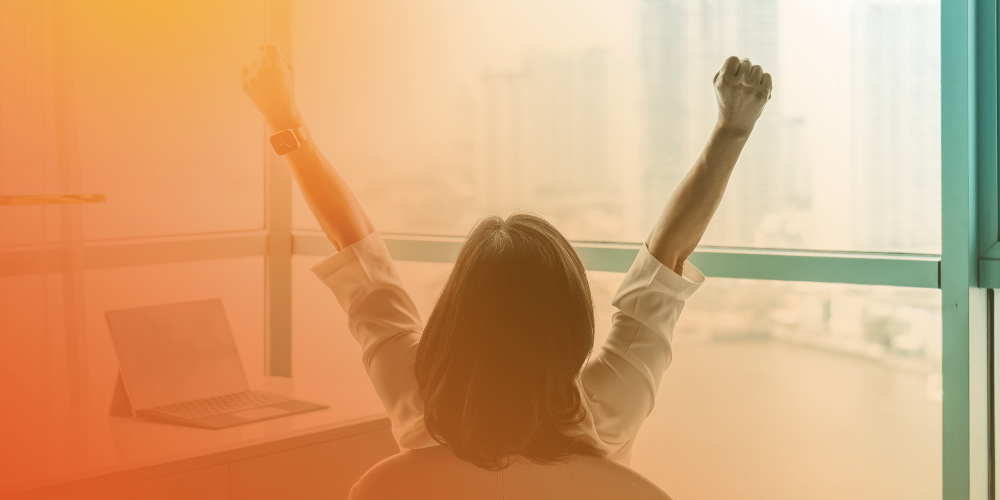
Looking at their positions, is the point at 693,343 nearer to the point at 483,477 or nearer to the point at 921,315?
the point at 921,315

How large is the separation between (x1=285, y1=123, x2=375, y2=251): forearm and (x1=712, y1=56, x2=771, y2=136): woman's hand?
610mm

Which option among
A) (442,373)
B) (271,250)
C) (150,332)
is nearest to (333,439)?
(150,332)

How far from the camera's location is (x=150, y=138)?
267 centimetres

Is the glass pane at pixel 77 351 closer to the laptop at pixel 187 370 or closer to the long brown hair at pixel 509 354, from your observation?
the laptop at pixel 187 370

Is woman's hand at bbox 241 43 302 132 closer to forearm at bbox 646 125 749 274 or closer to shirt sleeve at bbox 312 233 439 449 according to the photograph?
shirt sleeve at bbox 312 233 439 449

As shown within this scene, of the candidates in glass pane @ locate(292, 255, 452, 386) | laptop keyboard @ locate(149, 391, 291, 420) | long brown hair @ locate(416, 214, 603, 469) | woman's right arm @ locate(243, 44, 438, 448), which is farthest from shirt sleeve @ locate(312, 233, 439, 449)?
glass pane @ locate(292, 255, 452, 386)

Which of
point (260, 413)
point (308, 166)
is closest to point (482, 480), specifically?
point (308, 166)

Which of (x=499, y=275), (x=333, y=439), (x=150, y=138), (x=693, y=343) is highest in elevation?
(x=150, y=138)

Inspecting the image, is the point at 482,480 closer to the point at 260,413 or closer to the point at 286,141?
the point at 286,141

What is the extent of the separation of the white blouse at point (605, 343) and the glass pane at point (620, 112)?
68cm

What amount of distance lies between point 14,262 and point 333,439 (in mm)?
1215

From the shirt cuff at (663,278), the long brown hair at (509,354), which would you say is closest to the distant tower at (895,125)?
the shirt cuff at (663,278)

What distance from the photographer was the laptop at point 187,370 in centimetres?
180

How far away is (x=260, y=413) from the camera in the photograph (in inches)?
72.0
